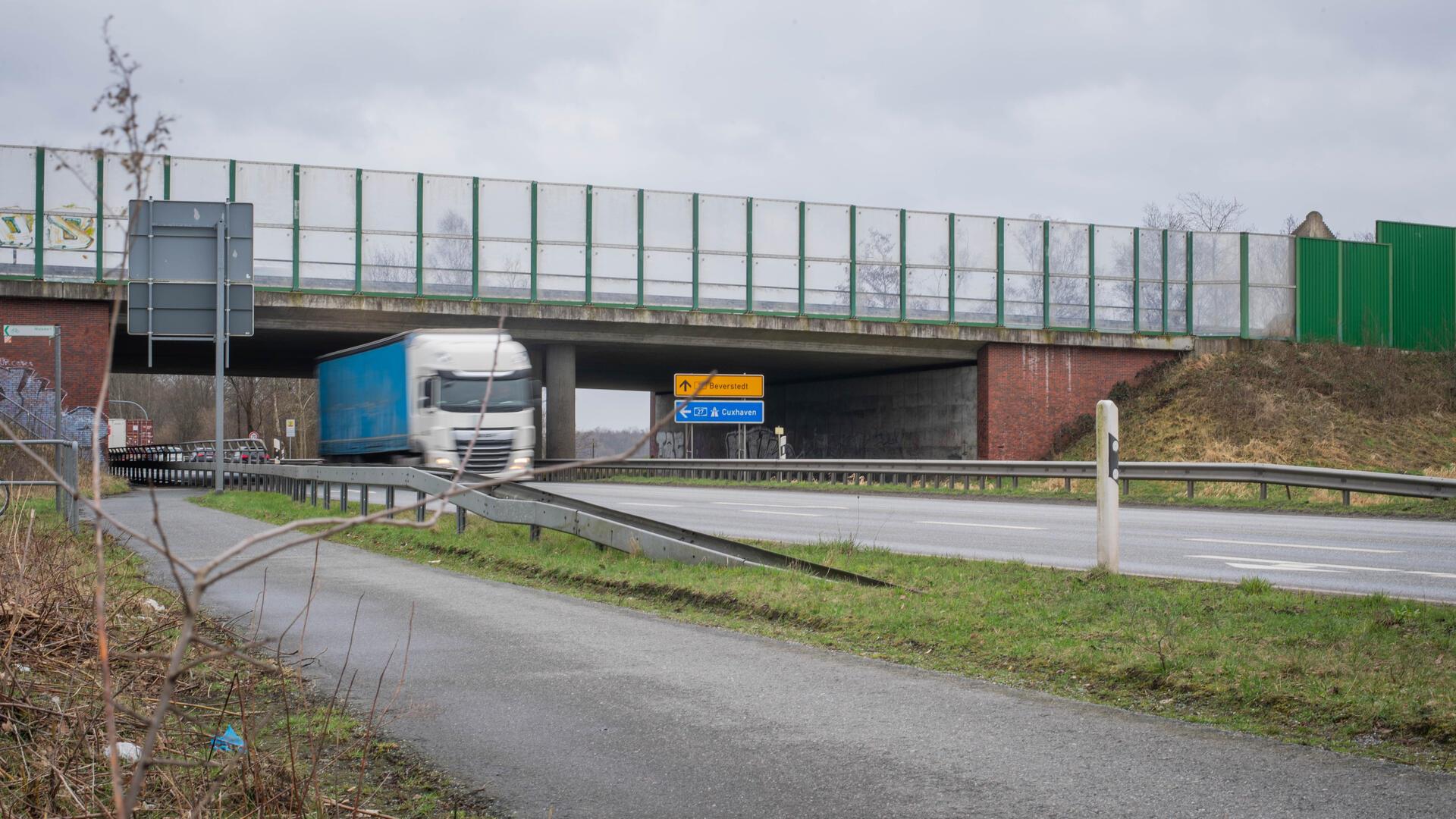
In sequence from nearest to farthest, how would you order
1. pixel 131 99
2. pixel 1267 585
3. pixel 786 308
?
pixel 131 99 → pixel 1267 585 → pixel 786 308

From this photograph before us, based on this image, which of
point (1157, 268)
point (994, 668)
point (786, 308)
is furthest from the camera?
point (1157, 268)

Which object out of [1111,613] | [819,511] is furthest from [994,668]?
[819,511]

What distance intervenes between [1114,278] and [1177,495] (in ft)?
60.2

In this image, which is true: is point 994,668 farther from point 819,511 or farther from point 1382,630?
point 819,511

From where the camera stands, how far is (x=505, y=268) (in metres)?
35.3

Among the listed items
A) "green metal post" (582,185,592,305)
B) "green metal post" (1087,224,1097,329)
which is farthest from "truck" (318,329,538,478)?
"green metal post" (1087,224,1097,329)

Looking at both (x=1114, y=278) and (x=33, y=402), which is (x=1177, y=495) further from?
(x=33, y=402)

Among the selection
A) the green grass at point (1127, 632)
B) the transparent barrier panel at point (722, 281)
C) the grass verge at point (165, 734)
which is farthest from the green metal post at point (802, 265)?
the grass verge at point (165, 734)

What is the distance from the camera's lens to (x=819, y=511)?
20.0 m

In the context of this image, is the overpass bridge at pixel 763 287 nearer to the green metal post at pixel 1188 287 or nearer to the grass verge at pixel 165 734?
the green metal post at pixel 1188 287

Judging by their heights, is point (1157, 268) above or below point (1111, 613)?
above

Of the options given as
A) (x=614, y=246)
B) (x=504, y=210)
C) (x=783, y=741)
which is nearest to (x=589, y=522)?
(x=783, y=741)

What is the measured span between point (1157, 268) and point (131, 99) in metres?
40.3

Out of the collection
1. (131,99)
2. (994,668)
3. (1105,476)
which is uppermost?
(131,99)
